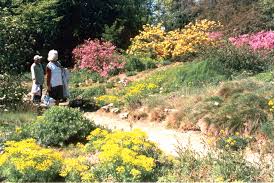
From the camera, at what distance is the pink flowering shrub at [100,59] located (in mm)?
19844

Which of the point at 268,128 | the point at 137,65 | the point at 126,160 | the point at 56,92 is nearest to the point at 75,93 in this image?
the point at 56,92

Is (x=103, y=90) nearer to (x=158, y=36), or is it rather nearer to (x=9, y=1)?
(x=158, y=36)

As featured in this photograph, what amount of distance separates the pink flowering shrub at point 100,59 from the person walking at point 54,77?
7844 mm

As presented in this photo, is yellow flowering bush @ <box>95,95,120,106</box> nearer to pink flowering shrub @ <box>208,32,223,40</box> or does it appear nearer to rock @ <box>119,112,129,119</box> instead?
rock @ <box>119,112,129,119</box>

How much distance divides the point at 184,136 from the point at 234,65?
6.26 metres

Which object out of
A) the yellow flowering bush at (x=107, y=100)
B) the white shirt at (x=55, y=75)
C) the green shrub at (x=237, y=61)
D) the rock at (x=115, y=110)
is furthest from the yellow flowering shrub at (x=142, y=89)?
the white shirt at (x=55, y=75)

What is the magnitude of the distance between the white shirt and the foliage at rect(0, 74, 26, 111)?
124 centimetres

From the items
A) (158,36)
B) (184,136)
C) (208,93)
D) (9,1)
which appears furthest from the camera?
(9,1)

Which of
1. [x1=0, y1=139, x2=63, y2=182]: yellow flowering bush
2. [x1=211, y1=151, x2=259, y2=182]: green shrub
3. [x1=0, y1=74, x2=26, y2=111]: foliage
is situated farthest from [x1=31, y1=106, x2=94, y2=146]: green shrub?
[x1=0, y1=74, x2=26, y2=111]: foliage

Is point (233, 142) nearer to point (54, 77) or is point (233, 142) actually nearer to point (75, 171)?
point (75, 171)

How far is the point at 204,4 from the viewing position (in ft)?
81.6

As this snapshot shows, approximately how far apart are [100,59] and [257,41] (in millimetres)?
5934

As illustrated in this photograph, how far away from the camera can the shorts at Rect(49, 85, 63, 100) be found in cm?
1146

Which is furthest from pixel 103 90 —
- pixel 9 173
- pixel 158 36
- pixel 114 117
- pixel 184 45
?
pixel 9 173
